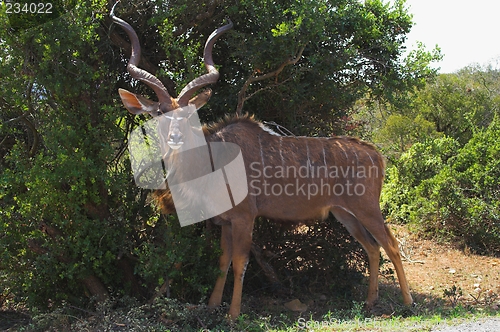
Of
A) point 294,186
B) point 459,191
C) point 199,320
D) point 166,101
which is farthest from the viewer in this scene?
point 459,191

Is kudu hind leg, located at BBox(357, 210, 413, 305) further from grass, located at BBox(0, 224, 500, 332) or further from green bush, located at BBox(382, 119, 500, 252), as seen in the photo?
green bush, located at BBox(382, 119, 500, 252)

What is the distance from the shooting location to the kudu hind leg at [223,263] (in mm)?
4781

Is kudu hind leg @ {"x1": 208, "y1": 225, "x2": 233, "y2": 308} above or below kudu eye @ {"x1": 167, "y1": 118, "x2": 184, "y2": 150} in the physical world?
below

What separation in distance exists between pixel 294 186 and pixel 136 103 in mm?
1624

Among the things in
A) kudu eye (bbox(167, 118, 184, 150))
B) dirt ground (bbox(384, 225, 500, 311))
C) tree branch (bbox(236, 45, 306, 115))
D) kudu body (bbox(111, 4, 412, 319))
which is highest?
tree branch (bbox(236, 45, 306, 115))

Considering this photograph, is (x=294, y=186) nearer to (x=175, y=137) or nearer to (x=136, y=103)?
(x=175, y=137)

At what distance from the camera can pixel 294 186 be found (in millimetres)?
5047

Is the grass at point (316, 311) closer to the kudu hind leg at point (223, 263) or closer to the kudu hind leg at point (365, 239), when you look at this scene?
the kudu hind leg at point (223, 263)

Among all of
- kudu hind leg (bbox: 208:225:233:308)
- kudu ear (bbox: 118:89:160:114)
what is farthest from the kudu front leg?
kudu ear (bbox: 118:89:160:114)

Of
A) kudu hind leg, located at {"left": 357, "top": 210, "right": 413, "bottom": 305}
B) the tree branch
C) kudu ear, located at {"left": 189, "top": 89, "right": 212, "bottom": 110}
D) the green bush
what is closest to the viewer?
kudu ear, located at {"left": 189, "top": 89, "right": 212, "bottom": 110}

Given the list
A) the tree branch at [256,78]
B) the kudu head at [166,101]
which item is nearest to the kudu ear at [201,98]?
the kudu head at [166,101]

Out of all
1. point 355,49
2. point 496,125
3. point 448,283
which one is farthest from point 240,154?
point 496,125

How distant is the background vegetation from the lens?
4.32m

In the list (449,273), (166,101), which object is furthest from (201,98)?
(449,273)
